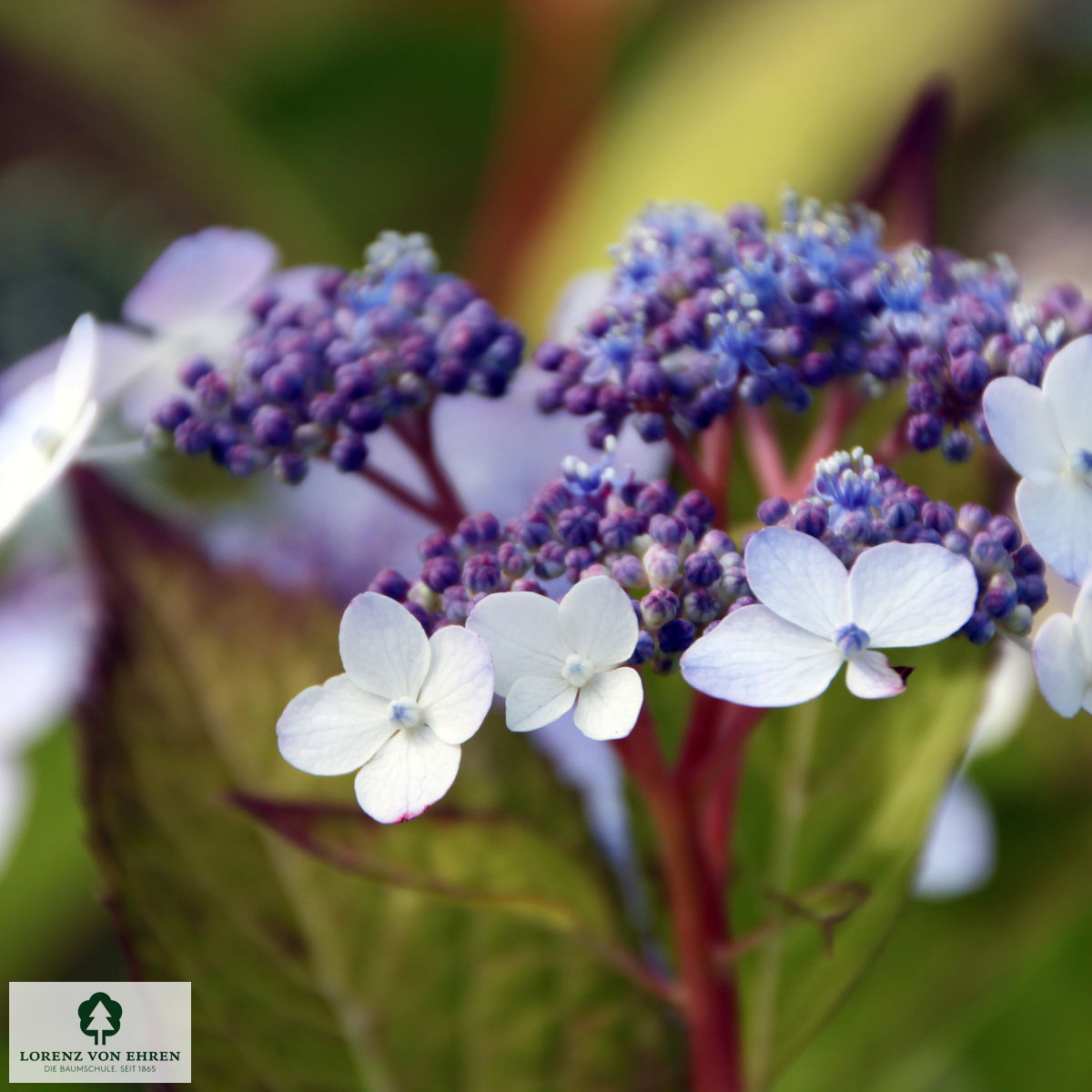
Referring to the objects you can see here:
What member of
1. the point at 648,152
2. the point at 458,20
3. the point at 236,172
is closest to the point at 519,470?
the point at 648,152

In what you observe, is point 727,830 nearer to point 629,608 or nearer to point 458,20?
point 629,608

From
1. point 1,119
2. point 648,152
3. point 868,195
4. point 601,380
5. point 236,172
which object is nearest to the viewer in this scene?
point 601,380

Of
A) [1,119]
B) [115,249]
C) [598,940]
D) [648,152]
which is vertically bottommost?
[598,940]

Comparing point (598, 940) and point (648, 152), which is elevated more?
point (648, 152)

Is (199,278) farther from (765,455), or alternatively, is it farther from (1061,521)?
(1061,521)

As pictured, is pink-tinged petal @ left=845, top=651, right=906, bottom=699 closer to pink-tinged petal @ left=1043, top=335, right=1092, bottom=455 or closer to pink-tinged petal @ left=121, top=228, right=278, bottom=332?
pink-tinged petal @ left=1043, top=335, right=1092, bottom=455

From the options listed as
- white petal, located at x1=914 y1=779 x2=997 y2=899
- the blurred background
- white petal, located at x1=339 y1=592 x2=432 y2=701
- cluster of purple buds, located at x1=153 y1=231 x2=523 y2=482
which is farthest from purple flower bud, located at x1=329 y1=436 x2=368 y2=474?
the blurred background
